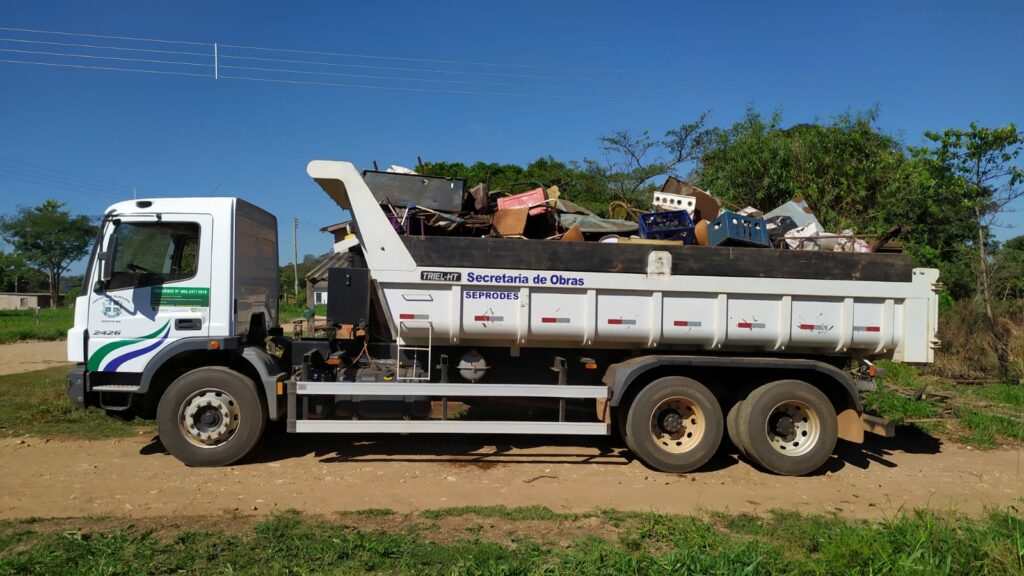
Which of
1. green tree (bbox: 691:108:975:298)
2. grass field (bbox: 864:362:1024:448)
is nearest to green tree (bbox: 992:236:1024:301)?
green tree (bbox: 691:108:975:298)

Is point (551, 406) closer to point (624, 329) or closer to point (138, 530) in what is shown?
point (624, 329)

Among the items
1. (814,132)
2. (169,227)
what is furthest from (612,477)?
(814,132)

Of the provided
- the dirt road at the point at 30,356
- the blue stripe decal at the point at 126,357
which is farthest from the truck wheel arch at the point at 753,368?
the dirt road at the point at 30,356

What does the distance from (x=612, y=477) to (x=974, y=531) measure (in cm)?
288

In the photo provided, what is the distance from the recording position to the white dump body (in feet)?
18.8

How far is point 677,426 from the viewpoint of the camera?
20.1 feet

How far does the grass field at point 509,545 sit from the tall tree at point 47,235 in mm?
58865

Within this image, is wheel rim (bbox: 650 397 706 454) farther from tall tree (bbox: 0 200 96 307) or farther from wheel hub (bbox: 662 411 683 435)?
tall tree (bbox: 0 200 96 307)

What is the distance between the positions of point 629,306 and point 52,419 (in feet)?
24.2

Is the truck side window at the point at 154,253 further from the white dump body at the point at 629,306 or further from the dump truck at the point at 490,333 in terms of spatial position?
the white dump body at the point at 629,306

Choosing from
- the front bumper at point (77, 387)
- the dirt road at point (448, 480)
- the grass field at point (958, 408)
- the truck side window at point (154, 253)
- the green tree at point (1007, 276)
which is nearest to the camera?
the dirt road at point (448, 480)

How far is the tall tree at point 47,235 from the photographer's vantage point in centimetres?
5178

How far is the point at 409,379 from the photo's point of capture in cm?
595

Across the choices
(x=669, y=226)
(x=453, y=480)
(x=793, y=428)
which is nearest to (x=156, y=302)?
(x=453, y=480)
